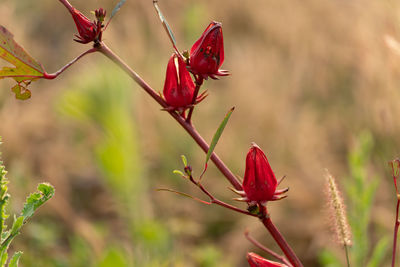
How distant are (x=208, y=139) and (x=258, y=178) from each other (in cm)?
229

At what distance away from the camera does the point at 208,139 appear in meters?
2.90

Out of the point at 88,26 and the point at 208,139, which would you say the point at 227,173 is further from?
the point at 208,139

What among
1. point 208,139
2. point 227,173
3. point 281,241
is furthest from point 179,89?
point 208,139

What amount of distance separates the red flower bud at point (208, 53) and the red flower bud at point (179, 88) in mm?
26

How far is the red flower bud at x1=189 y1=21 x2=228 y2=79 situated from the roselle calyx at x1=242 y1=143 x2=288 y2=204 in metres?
0.10

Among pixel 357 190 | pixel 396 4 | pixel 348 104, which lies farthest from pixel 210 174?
pixel 357 190

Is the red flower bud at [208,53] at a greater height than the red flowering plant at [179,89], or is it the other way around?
the red flower bud at [208,53]

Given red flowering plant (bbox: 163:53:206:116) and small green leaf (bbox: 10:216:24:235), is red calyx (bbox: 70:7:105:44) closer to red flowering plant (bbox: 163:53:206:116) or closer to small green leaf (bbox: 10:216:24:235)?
red flowering plant (bbox: 163:53:206:116)

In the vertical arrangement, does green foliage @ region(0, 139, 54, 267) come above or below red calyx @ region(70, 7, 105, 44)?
below

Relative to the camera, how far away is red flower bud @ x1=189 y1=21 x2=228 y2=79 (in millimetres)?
611

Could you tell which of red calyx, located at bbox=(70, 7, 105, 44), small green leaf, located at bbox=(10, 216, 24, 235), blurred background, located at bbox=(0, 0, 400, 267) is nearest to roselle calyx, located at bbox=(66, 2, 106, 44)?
red calyx, located at bbox=(70, 7, 105, 44)

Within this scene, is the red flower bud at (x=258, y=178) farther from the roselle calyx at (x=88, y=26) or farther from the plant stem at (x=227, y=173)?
the roselle calyx at (x=88, y=26)

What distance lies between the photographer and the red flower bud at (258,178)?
0.61m

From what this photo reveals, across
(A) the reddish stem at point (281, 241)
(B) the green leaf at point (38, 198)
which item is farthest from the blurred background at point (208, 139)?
(B) the green leaf at point (38, 198)
